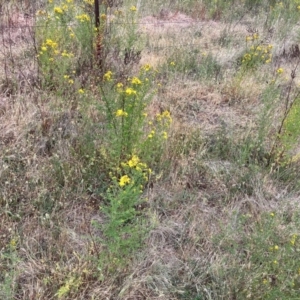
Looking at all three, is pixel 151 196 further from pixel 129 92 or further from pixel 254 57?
pixel 254 57

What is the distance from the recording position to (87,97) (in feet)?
10.9

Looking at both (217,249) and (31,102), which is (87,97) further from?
(217,249)

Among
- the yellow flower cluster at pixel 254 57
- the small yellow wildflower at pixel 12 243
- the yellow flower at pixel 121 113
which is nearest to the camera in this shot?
the small yellow wildflower at pixel 12 243

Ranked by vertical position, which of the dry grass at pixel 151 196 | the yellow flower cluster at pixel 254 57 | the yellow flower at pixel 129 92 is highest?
the yellow flower at pixel 129 92

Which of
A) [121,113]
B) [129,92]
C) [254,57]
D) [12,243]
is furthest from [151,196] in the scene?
[254,57]

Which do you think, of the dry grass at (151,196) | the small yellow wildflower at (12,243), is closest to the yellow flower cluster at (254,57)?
the dry grass at (151,196)

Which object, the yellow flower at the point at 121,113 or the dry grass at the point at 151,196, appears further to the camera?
the yellow flower at the point at 121,113

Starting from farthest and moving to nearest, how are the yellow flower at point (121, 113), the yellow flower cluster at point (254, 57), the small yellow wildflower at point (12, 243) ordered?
the yellow flower cluster at point (254, 57)
the yellow flower at point (121, 113)
the small yellow wildflower at point (12, 243)

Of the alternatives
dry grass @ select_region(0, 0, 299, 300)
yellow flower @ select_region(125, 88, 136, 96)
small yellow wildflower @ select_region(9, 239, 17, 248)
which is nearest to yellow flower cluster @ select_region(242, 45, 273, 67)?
dry grass @ select_region(0, 0, 299, 300)

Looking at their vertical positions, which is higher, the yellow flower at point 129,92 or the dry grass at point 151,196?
the yellow flower at point 129,92

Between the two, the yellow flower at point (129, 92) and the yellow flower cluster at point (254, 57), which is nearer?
the yellow flower at point (129, 92)

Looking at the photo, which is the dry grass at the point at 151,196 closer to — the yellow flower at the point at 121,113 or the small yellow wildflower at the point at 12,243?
the small yellow wildflower at the point at 12,243

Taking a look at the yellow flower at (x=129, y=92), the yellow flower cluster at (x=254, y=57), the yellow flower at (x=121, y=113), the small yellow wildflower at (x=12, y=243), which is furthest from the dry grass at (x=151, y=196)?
the yellow flower at (x=129, y=92)

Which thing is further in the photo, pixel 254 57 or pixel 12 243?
pixel 254 57
